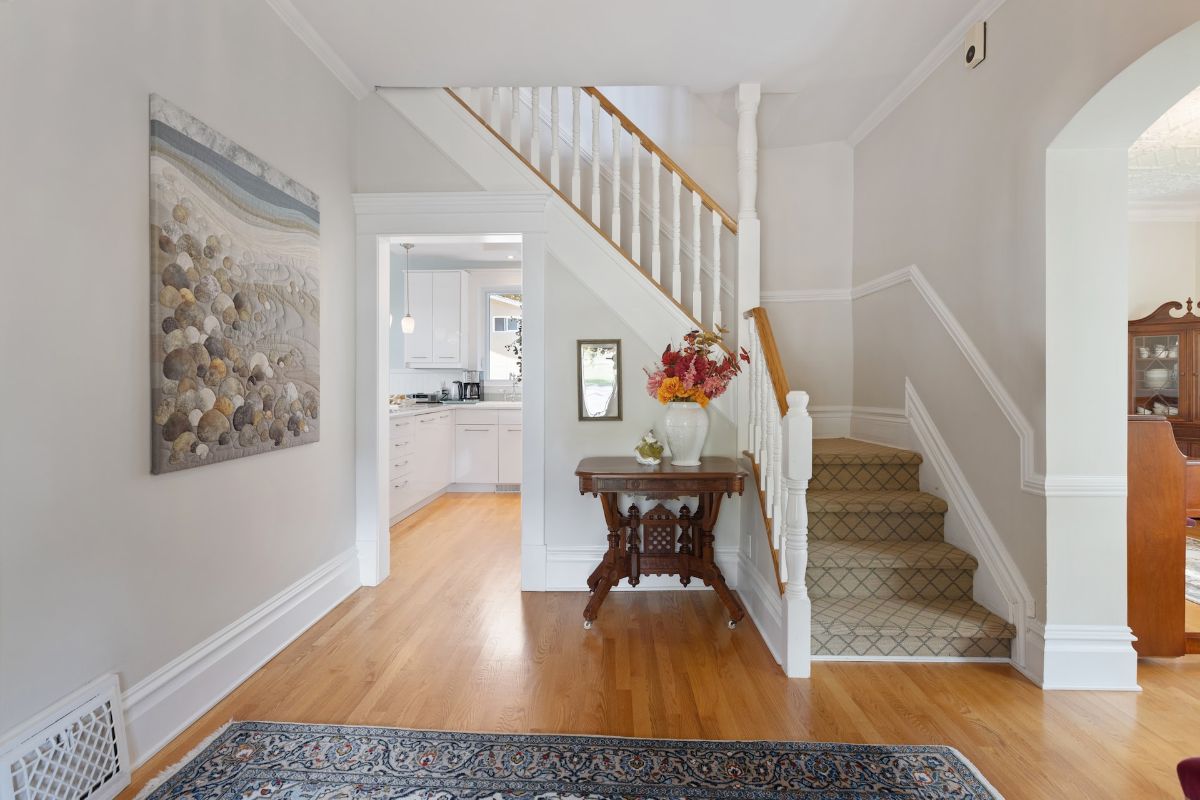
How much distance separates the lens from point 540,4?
249 cm

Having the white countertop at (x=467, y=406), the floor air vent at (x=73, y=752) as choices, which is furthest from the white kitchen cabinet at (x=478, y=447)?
the floor air vent at (x=73, y=752)

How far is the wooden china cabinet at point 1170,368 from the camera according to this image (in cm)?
486

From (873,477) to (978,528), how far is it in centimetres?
57

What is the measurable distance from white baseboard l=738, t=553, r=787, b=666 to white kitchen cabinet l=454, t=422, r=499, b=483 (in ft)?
11.1

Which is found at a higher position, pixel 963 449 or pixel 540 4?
pixel 540 4

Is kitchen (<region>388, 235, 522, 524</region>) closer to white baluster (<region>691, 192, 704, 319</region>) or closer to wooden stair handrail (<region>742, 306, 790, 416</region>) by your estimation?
white baluster (<region>691, 192, 704, 319</region>)

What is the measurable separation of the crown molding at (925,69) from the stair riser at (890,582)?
244cm

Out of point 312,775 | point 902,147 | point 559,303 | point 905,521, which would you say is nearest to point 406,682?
point 312,775

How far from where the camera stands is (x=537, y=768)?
69.2 inches

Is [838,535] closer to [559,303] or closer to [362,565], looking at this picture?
[559,303]

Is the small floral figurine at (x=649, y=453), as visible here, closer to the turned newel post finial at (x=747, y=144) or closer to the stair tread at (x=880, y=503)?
the stair tread at (x=880, y=503)

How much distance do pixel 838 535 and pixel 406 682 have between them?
210cm

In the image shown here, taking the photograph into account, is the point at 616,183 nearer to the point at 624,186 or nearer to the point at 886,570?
the point at 624,186

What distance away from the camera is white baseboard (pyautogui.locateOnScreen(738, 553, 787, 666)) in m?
2.44
